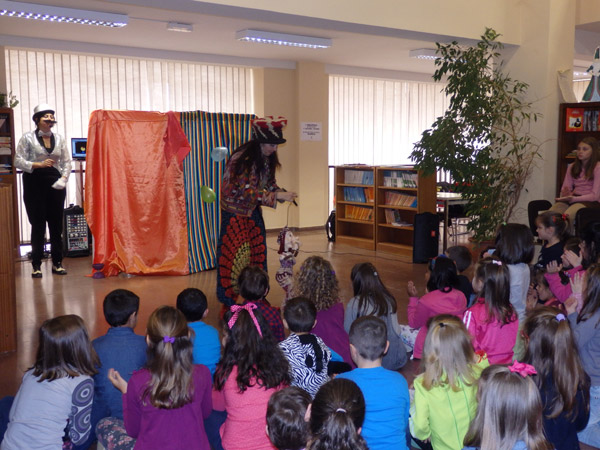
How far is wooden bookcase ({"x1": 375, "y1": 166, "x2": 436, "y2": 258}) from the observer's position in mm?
8500

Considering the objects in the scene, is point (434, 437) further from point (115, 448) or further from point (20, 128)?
point (20, 128)

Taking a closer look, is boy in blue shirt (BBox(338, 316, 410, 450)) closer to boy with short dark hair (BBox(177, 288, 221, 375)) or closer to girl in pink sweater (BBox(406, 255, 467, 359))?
boy with short dark hair (BBox(177, 288, 221, 375))

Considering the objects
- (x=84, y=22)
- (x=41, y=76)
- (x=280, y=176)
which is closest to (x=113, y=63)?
(x=41, y=76)

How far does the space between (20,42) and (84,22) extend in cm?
179

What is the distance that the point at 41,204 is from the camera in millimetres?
7254

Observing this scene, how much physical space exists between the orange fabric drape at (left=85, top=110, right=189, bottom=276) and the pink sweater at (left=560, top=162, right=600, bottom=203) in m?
4.26

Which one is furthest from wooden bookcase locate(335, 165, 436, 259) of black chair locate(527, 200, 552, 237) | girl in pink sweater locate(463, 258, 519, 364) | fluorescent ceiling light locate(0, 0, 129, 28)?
girl in pink sweater locate(463, 258, 519, 364)

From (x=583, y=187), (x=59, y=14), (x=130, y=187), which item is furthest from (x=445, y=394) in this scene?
(x=59, y=14)

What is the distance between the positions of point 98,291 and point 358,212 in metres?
4.38

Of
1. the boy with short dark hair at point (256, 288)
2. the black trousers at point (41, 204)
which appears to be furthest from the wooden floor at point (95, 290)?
the boy with short dark hair at point (256, 288)

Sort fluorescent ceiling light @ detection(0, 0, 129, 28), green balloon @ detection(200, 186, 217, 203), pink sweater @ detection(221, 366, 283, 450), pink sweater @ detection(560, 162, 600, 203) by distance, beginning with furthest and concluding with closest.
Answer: green balloon @ detection(200, 186, 217, 203), fluorescent ceiling light @ detection(0, 0, 129, 28), pink sweater @ detection(560, 162, 600, 203), pink sweater @ detection(221, 366, 283, 450)

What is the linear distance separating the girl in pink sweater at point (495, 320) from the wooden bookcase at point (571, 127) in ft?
14.0

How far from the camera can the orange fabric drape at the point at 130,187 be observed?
24.1 ft

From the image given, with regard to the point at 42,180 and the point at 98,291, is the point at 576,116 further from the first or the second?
the point at 42,180
